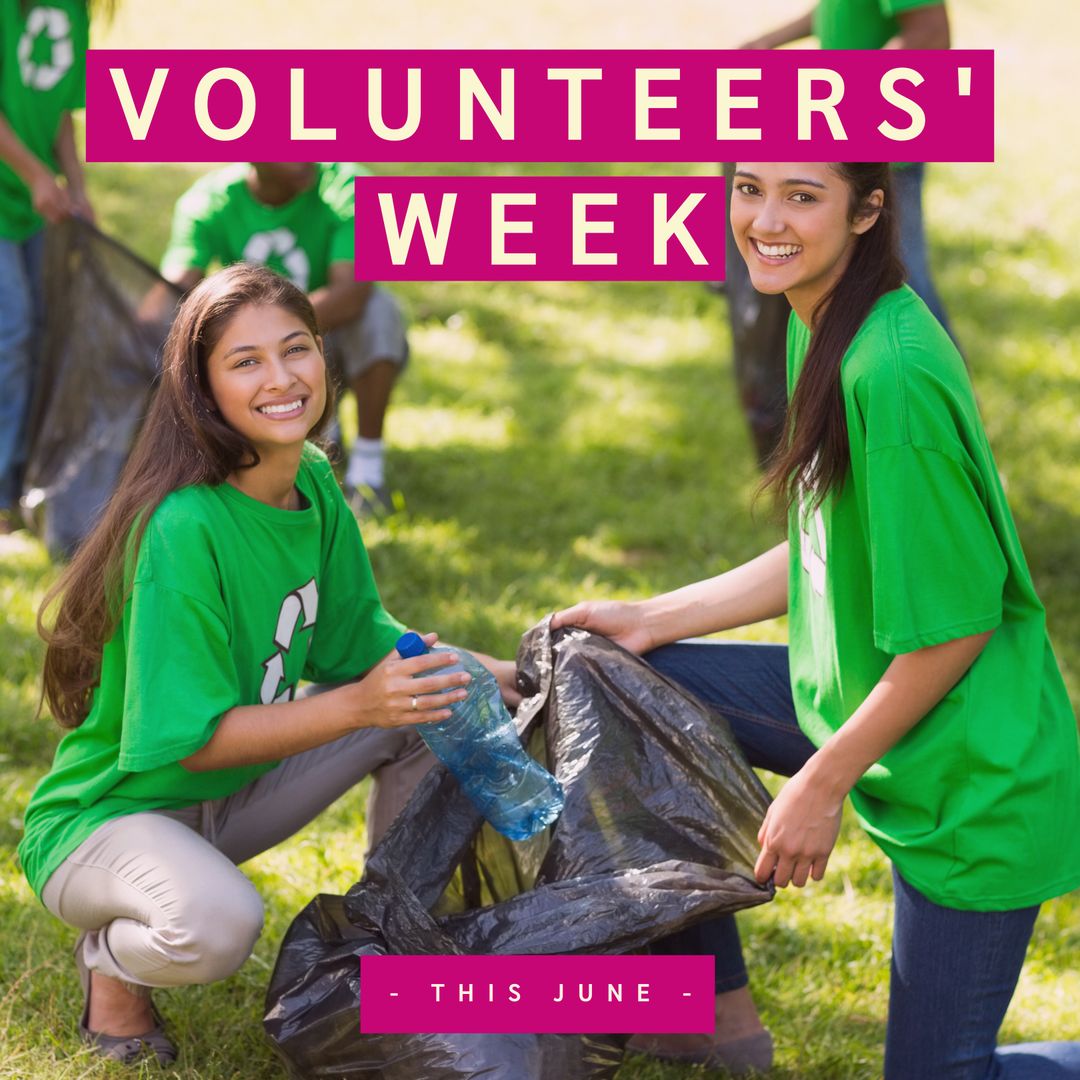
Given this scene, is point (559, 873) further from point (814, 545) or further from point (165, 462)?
point (165, 462)

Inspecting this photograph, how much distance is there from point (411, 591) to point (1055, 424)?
253 cm

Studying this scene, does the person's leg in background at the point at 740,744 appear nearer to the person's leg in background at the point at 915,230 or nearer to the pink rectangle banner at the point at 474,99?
the pink rectangle banner at the point at 474,99

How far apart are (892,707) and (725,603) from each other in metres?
0.57

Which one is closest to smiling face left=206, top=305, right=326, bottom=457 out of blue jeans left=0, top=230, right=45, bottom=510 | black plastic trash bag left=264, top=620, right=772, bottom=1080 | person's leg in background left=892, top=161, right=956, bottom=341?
black plastic trash bag left=264, top=620, right=772, bottom=1080

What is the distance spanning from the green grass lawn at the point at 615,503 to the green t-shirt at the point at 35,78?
995 millimetres

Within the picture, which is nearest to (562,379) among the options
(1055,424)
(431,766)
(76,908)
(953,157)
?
(1055,424)

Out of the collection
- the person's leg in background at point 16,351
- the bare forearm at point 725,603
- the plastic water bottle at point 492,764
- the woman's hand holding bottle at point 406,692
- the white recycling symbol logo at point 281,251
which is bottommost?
the plastic water bottle at point 492,764

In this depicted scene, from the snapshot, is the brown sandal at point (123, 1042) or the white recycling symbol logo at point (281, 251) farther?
the white recycling symbol logo at point (281, 251)

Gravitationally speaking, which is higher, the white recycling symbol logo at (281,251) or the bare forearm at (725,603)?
the white recycling symbol logo at (281,251)

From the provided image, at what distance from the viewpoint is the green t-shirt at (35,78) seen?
4379 mm

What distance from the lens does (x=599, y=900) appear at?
2150mm

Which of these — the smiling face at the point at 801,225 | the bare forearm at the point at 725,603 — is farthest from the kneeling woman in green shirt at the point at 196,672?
the smiling face at the point at 801,225

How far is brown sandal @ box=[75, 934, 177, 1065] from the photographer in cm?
237

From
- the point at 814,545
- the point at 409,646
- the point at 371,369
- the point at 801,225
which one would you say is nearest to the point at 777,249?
the point at 801,225
